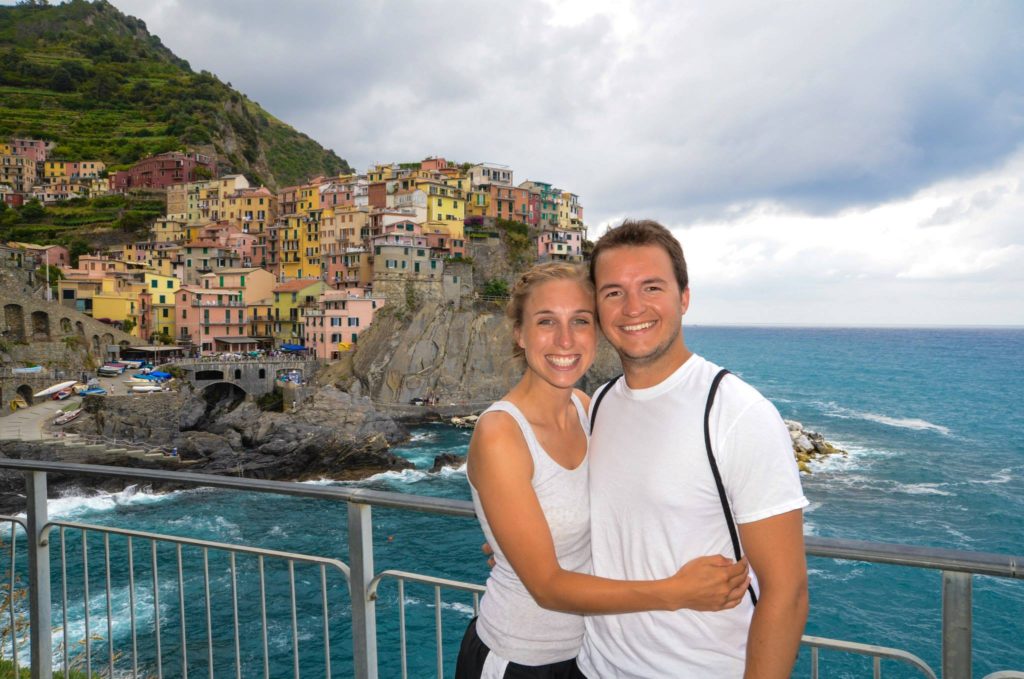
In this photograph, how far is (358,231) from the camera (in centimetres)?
5806

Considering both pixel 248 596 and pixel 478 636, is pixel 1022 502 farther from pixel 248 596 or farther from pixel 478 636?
pixel 478 636

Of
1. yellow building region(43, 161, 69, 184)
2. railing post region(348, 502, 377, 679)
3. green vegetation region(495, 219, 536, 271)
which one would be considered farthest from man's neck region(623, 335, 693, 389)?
yellow building region(43, 161, 69, 184)

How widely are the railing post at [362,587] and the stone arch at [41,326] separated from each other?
Answer: 154 feet

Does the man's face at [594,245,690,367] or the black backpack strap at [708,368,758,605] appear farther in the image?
the man's face at [594,245,690,367]

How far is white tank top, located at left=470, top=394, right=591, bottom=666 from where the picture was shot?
7.13 feet

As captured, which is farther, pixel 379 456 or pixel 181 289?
pixel 181 289

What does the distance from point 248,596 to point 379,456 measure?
1618cm

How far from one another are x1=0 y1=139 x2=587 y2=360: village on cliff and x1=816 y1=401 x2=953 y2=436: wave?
91.5 feet

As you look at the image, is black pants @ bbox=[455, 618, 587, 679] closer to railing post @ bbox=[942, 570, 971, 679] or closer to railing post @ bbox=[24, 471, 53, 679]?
railing post @ bbox=[942, 570, 971, 679]

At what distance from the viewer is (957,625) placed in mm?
2023

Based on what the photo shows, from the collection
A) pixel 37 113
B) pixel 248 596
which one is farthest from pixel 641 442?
pixel 37 113

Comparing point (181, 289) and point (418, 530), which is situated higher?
point (181, 289)

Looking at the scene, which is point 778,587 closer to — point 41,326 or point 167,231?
point 41,326

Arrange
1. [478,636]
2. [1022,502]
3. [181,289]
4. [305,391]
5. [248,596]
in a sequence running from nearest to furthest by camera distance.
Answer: [478,636]
[248,596]
[1022,502]
[305,391]
[181,289]
